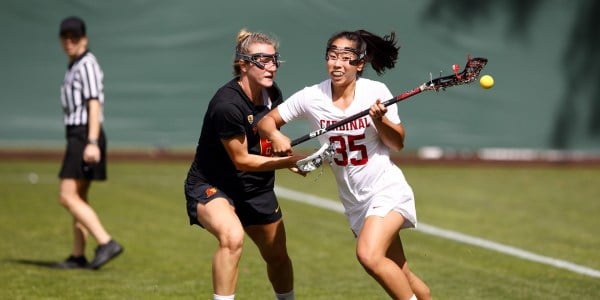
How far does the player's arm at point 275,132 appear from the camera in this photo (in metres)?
6.76

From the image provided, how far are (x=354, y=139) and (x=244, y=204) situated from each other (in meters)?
0.88

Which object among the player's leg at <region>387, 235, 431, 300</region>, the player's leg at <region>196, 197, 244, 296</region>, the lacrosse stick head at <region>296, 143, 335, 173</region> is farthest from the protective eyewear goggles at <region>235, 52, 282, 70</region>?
the player's leg at <region>387, 235, 431, 300</region>

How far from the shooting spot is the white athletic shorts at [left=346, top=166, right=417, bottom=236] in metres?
6.72

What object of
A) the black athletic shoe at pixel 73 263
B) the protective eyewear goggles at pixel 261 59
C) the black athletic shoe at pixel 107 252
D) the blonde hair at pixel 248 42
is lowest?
the black athletic shoe at pixel 73 263

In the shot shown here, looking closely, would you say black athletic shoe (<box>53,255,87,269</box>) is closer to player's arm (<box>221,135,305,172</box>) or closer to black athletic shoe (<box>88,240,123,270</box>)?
black athletic shoe (<box>88,240,123,270</box>)

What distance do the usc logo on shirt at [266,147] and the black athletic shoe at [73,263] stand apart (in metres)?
3.24

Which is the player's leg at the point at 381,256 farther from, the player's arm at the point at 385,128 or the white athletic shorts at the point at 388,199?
the player's arm at the point at 385,128

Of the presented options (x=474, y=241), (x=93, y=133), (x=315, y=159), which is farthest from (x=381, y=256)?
(x=474, y=241)

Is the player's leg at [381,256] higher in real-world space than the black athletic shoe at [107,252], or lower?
higher

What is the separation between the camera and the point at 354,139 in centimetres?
677

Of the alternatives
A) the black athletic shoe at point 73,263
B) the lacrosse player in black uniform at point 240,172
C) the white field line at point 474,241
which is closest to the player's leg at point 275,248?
the lacrosse player in black uniform at point 240,172

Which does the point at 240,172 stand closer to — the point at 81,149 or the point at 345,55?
the point at 345,55

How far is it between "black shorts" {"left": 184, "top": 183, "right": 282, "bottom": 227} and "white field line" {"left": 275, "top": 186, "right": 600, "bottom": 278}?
141 inches

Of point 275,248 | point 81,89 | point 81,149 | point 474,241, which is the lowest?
point 474,241
